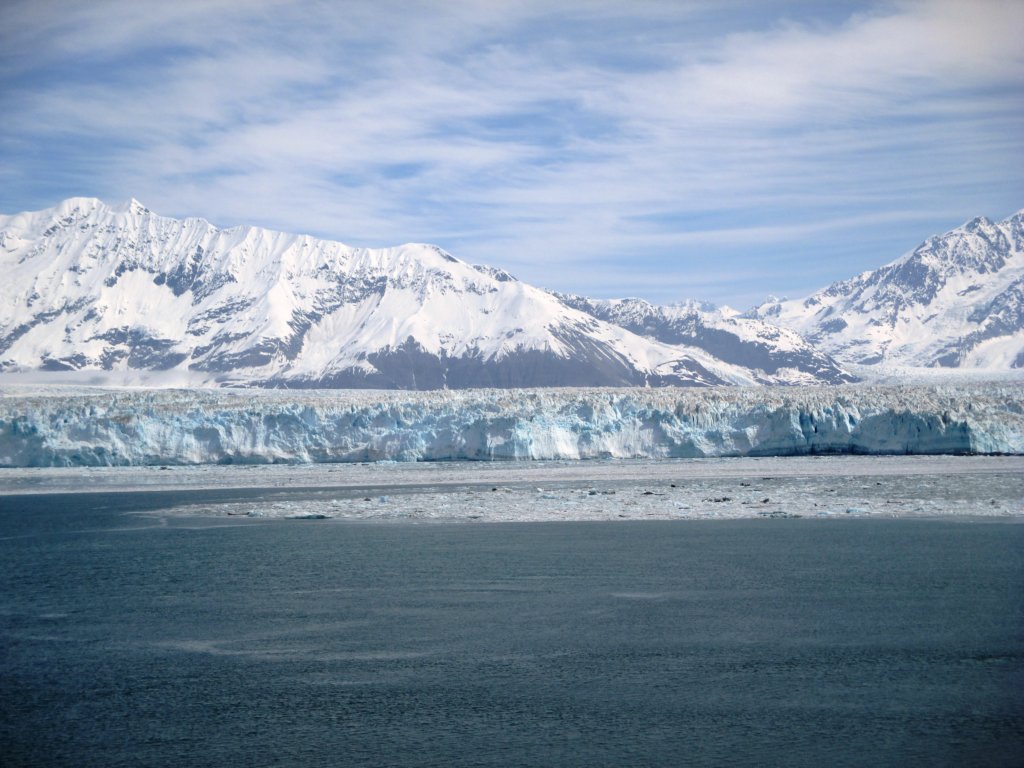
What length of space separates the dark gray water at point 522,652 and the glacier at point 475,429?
22.0 m

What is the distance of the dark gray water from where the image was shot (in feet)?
35.1

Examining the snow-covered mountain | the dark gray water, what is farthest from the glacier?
the snow-covered mountain

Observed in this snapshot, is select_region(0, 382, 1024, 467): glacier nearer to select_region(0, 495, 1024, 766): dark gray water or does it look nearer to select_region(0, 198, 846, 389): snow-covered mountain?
select_region(0, 495, 1024, 766): dark gray water

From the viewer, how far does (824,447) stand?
45.4 meters

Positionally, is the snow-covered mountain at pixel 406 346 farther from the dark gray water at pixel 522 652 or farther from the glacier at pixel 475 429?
the dark gray water at pixel 522 652

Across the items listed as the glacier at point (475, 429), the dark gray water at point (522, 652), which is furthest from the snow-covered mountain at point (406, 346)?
the dark gray water at point (522, 652)

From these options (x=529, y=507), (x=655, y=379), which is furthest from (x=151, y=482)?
(x=655, y=379)

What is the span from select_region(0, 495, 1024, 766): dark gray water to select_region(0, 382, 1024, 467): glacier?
22.0m

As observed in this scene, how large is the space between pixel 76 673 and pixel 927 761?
9.73 m

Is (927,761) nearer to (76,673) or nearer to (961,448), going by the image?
(76,673)

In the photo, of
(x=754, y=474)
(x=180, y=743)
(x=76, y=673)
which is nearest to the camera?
(x=180, y=743)

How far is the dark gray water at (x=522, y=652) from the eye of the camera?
35.1 ft

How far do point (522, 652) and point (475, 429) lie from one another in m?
32.5

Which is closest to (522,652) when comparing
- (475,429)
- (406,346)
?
(475,429)
